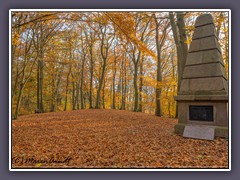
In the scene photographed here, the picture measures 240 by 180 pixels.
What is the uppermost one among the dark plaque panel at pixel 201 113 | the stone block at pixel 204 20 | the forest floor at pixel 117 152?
the stone block at pixel 204 20

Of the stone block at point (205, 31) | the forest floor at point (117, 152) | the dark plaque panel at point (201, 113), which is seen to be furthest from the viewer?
the stone block at point (205, 31)

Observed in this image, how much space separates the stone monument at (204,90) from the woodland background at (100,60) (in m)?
2.14

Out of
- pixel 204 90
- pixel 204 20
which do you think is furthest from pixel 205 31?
pixel 204 90

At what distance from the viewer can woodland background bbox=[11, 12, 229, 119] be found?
8266mm

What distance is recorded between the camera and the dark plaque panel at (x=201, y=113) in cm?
470

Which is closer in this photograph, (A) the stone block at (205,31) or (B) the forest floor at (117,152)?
(B) the forest floor at (117,152)

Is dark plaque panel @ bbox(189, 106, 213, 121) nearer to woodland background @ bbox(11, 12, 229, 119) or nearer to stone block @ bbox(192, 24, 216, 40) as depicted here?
stone block @ bbox(192, 24, 216, 40)

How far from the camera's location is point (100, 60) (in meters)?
22.0

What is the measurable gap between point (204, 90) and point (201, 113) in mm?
716

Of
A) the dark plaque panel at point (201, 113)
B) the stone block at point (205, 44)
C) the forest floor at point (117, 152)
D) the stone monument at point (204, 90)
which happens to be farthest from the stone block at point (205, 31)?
the forest floor at point (117, 152)

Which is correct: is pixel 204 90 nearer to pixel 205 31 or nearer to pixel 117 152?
pixel 205 31

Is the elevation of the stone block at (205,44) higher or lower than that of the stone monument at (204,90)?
higher

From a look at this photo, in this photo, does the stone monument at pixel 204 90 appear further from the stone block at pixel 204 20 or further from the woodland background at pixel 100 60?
the woodland background at pixel 100 60
